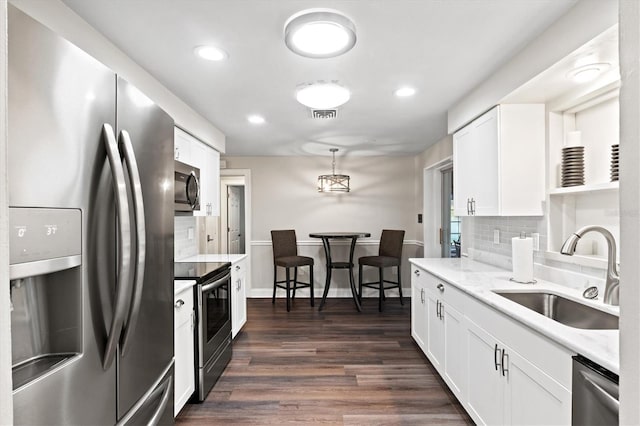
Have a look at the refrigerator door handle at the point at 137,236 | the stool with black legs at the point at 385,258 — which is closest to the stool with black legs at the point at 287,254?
the stool with black legs at the point at 385,258

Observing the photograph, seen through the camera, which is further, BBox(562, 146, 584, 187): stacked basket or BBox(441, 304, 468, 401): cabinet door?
A: BBox(441, 304, 468, 401): cabinet door

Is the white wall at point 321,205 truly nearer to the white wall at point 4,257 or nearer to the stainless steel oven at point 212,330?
the stainless steel oven at point 212,330

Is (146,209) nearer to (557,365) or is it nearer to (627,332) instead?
(627,332)

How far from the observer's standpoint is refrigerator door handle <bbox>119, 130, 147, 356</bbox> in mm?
982

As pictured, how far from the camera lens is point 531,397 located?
1517 mm

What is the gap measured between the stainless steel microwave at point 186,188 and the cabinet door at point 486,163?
2321 millimetres

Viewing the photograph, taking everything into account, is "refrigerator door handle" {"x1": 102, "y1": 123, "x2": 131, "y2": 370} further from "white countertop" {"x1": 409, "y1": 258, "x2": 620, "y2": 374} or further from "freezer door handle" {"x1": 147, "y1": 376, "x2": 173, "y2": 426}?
"white countertop" {"x1": 409, "y1": 258, "x2": 620, "y2": 374}

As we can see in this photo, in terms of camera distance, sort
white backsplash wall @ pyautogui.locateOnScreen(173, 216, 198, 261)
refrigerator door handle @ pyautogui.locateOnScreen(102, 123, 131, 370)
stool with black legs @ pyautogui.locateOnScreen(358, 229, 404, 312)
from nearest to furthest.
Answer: refrigerator door handle @ pyautogui.locateOnScreen(102, 123, 131, 370)
white backsplash wall @ pyautogui.locateOnScreen(173, 216, 198, 261)
stool with black legs @ pyautogui.locateOnScreen(358, 229, 404, 312)

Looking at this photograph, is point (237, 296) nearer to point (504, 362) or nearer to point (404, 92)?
point (404, 92)

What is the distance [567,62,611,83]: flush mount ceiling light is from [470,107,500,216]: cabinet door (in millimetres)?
533

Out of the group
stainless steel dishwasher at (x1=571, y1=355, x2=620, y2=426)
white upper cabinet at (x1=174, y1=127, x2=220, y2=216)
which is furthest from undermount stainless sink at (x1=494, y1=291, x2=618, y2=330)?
white upper cabinet at (x1=174, y1=127, x2=220, y2=216)

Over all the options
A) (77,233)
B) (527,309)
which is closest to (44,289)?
(77,233)

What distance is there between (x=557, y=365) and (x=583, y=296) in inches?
26.8

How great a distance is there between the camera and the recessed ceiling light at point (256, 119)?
346 centimetres
